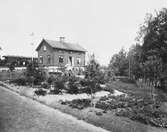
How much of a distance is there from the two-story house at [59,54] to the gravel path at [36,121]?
79.7 feet

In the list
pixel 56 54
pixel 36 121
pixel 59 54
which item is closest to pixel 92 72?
pixel 36 121

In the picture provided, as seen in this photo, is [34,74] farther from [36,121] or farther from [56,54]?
[56,54]

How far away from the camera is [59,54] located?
3709 centimetres

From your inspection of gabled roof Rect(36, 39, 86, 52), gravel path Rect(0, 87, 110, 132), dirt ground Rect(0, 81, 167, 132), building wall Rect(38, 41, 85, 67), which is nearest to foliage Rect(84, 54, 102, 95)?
dirt ground Rect(0, 81, 167, 132)

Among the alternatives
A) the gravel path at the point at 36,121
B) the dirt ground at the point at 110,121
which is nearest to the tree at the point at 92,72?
the dirt ground at the point at 110,121

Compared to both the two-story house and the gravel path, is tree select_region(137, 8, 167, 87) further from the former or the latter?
the gravel path

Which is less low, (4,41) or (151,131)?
(4,41)

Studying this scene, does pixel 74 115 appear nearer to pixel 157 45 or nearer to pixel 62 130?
pixel 62 130

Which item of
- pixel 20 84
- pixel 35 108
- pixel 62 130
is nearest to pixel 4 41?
pixel 20 84

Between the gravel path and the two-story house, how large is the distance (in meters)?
24.3

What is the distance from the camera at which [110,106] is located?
11.9 m

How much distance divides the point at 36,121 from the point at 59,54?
28.9 m

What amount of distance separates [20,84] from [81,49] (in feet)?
73.5

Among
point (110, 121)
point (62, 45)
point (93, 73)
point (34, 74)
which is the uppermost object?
point (62, 45)
